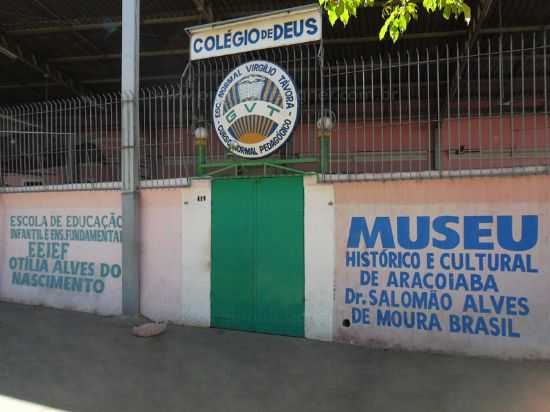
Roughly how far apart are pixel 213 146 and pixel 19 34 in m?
6.28

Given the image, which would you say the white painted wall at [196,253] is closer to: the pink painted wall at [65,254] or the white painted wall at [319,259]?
the pink painted wall at [65,254]

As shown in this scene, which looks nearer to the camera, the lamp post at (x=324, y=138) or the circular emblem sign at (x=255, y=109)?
the lamp post at (x=324, y=138)

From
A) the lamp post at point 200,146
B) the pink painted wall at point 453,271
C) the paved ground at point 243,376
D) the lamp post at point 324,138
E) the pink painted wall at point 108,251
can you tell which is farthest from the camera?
the pink painted wall at point 108,251

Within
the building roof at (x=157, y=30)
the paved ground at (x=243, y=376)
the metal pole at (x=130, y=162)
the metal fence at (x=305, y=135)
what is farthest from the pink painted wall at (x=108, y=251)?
the building roof at (x=157, y=30)

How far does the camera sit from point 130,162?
6219mm

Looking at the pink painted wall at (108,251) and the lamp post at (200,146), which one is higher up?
the lamp post at (200,146)

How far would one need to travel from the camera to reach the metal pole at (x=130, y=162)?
6.10 meters

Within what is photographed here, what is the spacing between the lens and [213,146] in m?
6.01

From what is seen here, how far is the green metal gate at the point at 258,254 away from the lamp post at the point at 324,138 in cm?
33

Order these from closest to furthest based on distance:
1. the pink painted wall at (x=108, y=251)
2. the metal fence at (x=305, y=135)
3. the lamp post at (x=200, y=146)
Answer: the metal fence at (x=305, y=135) → the lamp post at (x=200, y=146) → the pink painted wall at (x=108, y=251)

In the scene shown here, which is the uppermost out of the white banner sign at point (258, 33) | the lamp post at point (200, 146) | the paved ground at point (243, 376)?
the white banner sign at point (258, 33)

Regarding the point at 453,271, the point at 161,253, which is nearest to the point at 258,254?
the point at 161,253

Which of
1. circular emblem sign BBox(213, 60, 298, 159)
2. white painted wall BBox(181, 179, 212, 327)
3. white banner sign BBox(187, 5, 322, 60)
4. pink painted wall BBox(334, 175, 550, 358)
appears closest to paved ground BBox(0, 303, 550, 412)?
pink painted wall BBox(334, 175, 550, 358)

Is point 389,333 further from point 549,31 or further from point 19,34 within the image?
point 19,34
